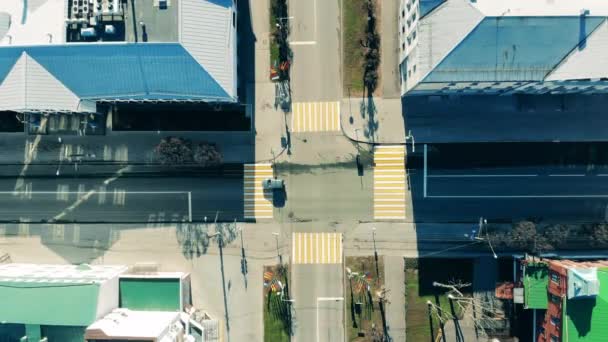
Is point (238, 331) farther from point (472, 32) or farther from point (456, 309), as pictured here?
point (472, 32)

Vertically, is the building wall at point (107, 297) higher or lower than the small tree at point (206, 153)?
lower

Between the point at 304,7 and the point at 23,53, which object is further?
the point at 304,7

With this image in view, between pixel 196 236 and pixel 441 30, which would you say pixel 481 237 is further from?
pixel 196 236

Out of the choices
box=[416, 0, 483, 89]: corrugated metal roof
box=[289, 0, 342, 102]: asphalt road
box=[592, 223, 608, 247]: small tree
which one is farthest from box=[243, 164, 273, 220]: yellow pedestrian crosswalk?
box=[592, 223, 608, 247]: small tree

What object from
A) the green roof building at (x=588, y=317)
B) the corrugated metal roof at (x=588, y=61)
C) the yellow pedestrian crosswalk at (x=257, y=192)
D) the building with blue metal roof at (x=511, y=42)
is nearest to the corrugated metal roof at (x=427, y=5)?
the building with blue metal roof at (x=511, y=42)

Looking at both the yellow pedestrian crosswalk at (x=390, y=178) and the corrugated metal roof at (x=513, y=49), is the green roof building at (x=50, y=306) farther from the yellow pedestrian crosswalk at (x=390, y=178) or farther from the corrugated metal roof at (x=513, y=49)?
the corrugated metal roof at (x=513, y=49)

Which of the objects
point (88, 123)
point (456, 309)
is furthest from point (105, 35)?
point (456, 309)
